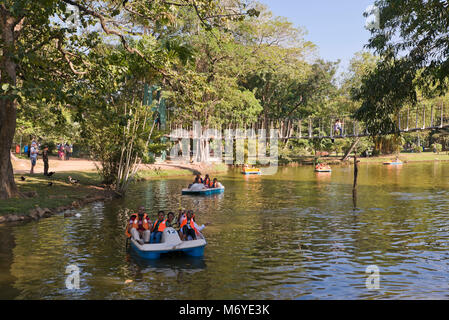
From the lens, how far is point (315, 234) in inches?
776

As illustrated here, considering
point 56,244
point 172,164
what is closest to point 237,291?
point 56,244

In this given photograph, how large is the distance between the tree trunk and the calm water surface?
110 inches

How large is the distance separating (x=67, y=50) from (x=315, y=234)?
15.3 meters

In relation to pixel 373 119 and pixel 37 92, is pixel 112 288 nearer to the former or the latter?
pixel 37 92

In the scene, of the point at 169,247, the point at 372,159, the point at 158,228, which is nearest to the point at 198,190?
the point at 158,228

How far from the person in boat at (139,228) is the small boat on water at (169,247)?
0.67 m

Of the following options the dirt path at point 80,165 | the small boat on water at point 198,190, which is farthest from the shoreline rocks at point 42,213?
the dirt path at point 80,165

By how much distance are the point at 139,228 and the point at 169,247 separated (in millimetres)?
2576

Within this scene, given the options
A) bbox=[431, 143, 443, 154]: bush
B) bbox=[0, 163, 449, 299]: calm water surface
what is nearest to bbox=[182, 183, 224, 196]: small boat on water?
bbox=[0, 163, 449, 299]: calm water surface

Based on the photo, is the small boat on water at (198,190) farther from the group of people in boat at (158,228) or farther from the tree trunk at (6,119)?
the group of people in boat at (158,228)

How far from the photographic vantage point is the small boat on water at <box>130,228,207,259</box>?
48.8 ft

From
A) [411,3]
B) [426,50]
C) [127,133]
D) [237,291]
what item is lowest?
[237,291]

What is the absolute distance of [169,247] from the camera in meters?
14.9

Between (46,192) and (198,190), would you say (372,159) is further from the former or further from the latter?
(46,192)
